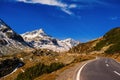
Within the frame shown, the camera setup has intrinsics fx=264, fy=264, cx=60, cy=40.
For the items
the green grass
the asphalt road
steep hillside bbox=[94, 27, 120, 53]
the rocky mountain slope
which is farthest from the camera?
the rocky mountain slope

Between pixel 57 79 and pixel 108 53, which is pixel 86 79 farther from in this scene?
pixel 108 53

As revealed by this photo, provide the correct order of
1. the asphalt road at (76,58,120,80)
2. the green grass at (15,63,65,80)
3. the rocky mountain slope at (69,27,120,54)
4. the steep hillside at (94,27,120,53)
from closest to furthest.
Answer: the asphalt road at (76,58,120,80) < the green grass at (15,63,65,80) < the steep hillside at (94,27,120,53) < the rocky mountain slope at (69,27,120,54)

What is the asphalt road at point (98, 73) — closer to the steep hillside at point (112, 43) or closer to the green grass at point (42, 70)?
the green grass at point (42, 70)

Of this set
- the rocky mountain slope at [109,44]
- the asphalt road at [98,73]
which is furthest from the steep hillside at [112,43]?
the asphalt road at [98,73]

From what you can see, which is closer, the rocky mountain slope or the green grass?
the green grass

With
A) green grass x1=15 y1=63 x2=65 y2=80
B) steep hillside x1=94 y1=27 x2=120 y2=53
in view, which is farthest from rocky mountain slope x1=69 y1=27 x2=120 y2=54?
green grass x1=15 y1=63 x2=65 y2=80

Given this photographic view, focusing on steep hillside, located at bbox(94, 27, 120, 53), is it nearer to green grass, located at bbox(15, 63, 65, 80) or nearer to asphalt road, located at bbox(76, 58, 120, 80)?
green grass, located at bbox(15, 63, 65, 80)

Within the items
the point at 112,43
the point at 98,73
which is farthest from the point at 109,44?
the point at 98,73

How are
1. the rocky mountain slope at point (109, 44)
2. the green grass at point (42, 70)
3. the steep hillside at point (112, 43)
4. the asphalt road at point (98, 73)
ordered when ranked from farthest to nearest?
the rocky mountain slope at point (109, 44) < the steep hillside at point (112, 43) < the green grass at point (42, 70) < the asphalt road at point (98, 73)

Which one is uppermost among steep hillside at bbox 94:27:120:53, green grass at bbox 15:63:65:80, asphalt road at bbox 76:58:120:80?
steep hillside at bbox 94:27:120:53

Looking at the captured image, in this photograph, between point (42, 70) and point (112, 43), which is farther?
→ point (112, 43)

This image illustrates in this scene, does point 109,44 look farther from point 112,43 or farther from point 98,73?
point 98,73

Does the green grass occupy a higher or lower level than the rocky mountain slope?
lower

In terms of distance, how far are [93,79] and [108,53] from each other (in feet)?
300
